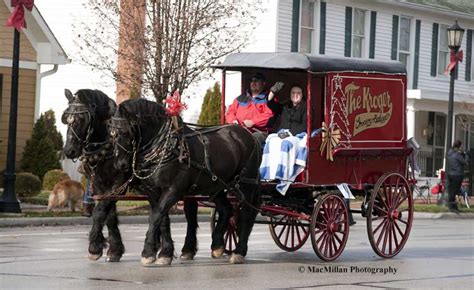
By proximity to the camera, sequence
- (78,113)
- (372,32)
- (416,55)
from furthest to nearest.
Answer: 1. (416,55)
2. (372,32)
3. (78,113)

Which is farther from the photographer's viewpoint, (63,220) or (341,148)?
(63,220)

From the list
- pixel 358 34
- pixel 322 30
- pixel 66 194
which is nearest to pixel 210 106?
pixel 322 30

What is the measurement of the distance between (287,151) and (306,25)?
23.1 metres

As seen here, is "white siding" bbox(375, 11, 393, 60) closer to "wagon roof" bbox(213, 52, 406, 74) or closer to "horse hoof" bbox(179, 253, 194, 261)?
"wagon roof" bbox(213, 52, 406, 74)

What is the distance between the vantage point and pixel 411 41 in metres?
41.5

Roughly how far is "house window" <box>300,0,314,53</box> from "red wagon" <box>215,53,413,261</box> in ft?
67.1

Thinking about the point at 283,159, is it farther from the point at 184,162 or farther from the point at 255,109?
the point at 184,162

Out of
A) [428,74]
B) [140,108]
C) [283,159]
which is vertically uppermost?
[428,74]

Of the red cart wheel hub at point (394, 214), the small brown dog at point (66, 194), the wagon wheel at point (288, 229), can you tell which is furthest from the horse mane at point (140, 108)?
the small brown dog at point (66, 194)

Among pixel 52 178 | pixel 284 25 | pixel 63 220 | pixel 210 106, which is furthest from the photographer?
pixel 284 25

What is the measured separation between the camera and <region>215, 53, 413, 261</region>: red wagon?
14977mm

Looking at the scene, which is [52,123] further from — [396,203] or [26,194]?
[396,203]

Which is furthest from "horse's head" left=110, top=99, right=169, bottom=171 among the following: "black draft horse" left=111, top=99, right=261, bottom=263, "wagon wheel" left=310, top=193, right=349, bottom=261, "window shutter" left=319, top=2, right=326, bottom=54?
"window shutter" left=319, top=2, right=326, bottom=54

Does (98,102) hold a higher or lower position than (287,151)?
higher
